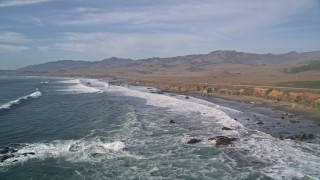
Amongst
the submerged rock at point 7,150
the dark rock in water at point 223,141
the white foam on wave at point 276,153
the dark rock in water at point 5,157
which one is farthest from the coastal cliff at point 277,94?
the dark rock in water at point 5,157

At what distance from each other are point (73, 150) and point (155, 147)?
6.88m

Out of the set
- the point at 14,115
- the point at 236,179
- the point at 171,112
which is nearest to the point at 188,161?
the point at 236,179

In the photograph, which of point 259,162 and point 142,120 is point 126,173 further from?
point 142,120

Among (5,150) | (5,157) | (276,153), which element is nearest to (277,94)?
(276,153)

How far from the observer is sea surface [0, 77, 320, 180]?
23.2m

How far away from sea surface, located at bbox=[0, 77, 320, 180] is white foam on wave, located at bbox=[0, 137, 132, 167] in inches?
2.9

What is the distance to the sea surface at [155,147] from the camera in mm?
23234

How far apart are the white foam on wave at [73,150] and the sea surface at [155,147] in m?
0.07

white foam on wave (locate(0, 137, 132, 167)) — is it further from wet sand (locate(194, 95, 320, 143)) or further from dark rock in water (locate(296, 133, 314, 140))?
dark rock in water (locate(296, 133, 314, 140))

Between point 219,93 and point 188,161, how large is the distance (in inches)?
2146

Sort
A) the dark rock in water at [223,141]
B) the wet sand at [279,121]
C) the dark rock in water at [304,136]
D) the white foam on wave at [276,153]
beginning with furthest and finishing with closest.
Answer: the wet sand at [279,121] < the dark rock in water at [304,136] < the dark rock in water at [223,141] < the white foam on wave at [276,153]

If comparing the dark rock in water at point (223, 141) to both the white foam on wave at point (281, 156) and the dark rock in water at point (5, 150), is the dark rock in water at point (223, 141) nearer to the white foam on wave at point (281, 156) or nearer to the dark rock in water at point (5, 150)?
the white foam on wave at point (281, 156)

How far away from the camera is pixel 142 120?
42688mm

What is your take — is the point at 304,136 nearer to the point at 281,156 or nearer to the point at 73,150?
the point at 281,156
